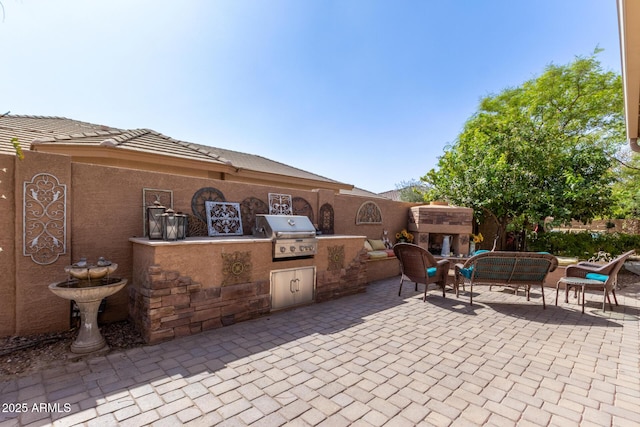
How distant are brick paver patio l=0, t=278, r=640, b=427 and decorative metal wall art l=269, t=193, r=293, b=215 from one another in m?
2.20

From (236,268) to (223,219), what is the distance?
1.22m

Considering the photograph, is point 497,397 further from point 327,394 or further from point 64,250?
point 64,250

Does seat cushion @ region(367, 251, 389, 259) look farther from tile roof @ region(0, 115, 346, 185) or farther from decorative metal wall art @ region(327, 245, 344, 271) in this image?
tile roof @ region(0, 115, 346, 185)

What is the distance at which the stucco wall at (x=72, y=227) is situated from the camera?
3.22 metres

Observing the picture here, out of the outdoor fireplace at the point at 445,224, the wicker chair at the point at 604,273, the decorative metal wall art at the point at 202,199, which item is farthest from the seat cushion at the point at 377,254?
the decorative metal wall art at the point at 202,199

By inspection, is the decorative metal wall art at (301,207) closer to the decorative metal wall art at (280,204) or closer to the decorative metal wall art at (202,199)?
the decorative metal wall art at (280,204)

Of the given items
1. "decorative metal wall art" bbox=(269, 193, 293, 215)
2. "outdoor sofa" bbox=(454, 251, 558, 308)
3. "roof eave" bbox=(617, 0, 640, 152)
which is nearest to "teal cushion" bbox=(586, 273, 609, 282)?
"outdoor sofa" bbox=(454, 251, 558, 308)

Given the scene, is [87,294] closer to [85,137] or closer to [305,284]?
[305,284]

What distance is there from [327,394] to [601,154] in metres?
11.7

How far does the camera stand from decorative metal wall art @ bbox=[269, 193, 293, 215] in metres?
5.69

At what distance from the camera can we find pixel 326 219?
6777mm

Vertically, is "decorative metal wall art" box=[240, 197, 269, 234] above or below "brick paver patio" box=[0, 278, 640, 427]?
above

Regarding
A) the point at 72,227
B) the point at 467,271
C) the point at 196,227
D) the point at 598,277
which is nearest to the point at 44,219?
the point at 72,227

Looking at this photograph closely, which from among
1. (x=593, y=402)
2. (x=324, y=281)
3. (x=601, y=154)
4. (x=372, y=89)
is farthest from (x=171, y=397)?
(x=601, y=154)
